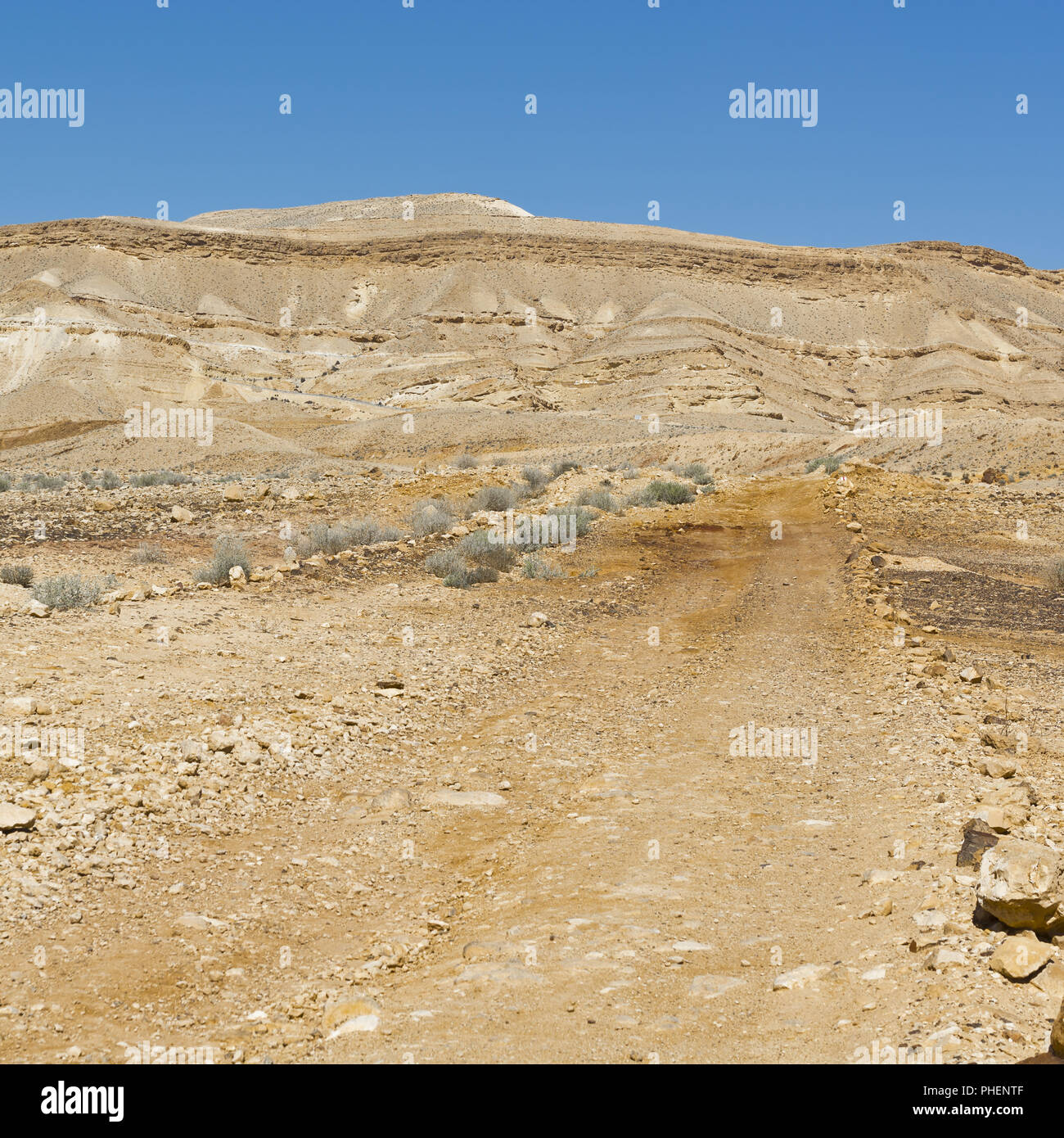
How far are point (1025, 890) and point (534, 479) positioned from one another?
20.9 meters

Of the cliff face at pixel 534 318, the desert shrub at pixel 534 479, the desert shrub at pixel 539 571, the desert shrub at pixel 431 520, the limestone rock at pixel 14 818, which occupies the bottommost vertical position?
the limestone rock at pixel 14 818

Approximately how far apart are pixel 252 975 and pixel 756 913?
247cm

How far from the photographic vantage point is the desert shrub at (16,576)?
11.5 meters

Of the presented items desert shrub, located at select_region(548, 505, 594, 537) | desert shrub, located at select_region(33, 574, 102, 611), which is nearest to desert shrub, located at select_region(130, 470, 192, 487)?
desert shrub, located at select_region(548, 505, 594, 537)

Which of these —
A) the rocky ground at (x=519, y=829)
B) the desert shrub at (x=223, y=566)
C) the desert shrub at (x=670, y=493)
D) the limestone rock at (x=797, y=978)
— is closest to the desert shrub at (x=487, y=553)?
the rocky ground at (x=519, y=829)

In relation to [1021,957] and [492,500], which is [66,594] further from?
[492,500]

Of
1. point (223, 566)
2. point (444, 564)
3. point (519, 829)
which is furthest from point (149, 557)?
point (519, 829)

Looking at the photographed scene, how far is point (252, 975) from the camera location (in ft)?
15.3

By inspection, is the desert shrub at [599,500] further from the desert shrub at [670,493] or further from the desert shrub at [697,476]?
the desert shrub at [697,476]

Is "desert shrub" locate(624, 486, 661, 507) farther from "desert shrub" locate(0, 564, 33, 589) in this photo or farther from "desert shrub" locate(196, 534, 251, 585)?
"desert shrub" locate(0, 564, 33, 589)

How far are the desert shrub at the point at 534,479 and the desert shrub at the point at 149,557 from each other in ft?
34.0

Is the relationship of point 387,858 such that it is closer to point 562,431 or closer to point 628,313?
point 562,431

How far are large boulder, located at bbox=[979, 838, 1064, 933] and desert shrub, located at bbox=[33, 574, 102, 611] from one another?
8.56m

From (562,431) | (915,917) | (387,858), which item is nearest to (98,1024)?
(387,858)
